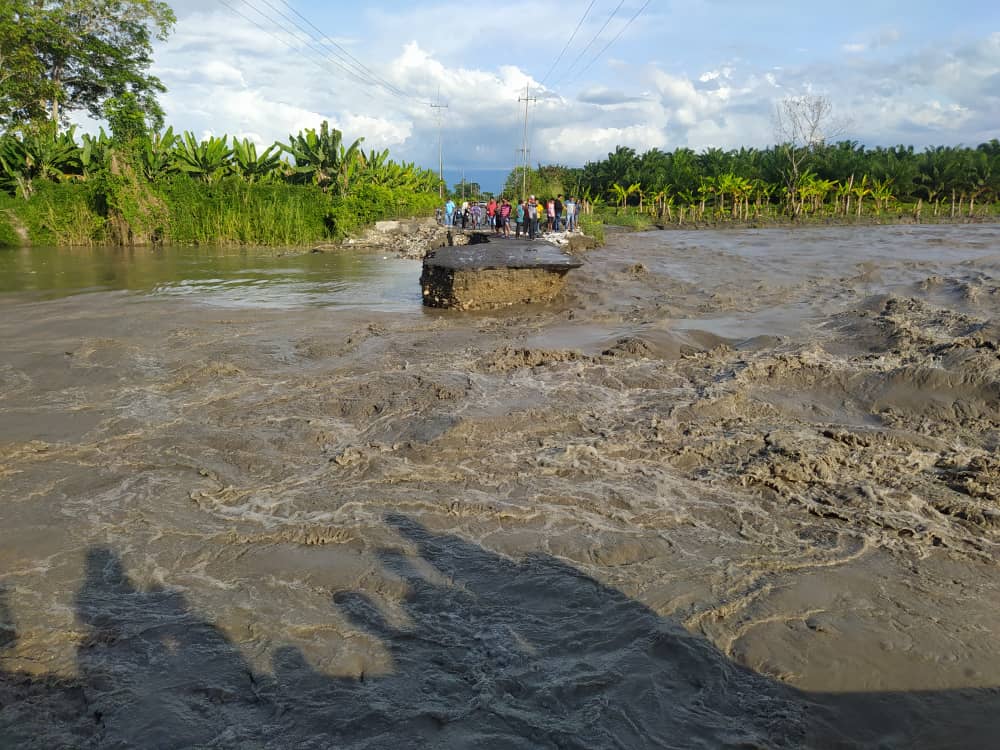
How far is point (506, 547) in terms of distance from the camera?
13.8 ft

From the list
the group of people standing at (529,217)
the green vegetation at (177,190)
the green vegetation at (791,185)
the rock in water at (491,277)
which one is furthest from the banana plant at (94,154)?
the green vegetation at (791,185)

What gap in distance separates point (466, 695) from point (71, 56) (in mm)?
38298

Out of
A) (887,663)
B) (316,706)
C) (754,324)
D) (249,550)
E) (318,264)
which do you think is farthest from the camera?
(318,264)

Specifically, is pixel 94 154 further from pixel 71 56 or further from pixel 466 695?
pixel 466 695

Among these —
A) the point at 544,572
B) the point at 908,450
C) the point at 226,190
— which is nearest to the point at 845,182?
the point at 226,190

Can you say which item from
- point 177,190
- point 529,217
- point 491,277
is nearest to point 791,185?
point 529,217

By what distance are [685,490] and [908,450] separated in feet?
6.68

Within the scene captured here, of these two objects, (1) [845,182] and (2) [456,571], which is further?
(1) [845,182]

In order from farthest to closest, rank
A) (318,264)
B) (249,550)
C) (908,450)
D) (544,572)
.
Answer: (318,264)
(908,450)
(249,550)
(544,572)

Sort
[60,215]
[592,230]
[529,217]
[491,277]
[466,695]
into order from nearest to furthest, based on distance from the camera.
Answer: [466,695]
[491,277]
[529,217]
[60,215]
[592,230]

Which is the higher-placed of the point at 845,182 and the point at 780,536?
the point at 845,182

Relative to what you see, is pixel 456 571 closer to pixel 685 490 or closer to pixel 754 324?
pixel 685 490

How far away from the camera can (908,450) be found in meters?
5.55

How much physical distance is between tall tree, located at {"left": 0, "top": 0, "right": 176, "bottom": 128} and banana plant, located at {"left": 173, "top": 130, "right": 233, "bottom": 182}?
6.45m
